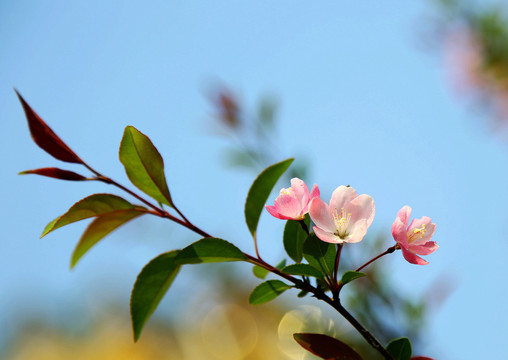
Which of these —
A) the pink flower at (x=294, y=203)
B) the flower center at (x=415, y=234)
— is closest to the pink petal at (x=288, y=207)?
the pink flower at (x=294, y=203)

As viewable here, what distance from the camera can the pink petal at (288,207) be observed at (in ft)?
1.28

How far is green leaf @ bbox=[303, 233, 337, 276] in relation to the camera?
371mm

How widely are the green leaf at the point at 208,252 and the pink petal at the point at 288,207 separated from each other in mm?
49

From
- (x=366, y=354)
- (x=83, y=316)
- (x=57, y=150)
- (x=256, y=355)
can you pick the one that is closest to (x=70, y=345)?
(x=83, y=316)

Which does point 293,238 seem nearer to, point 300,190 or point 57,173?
point 300,190

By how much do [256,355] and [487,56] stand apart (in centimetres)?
133

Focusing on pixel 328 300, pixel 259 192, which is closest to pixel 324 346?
pixel 328 300

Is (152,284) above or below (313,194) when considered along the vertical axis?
below

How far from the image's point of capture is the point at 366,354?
73cm

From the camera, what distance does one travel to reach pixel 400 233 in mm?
410

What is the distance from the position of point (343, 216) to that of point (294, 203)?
4 cm

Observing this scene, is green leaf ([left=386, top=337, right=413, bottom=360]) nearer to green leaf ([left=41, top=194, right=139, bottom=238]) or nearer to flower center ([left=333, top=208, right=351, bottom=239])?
flower center ([left=333, top=208, right=351, bottom=239])

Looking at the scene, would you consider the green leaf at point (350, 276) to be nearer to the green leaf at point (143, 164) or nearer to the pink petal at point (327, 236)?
the pink petal at point (327, 236)

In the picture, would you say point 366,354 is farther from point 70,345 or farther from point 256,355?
point 70,345
